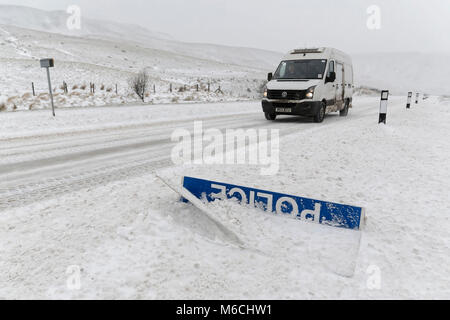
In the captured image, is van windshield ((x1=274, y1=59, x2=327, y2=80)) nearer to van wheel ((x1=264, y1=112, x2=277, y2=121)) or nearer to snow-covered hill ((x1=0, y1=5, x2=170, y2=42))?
van wheel ((x1=264, y1=112, x2=277, y2=121))

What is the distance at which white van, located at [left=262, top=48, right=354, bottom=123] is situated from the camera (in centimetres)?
998

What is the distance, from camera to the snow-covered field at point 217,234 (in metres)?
1.91

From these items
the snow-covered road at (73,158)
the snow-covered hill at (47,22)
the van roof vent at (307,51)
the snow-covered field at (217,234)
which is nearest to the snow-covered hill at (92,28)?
the snow-covered hill at (47,22)

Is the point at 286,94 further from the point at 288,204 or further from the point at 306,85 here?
the point at 288,204

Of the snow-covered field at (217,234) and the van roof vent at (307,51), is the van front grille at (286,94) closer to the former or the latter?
the van roof vent at (307,51)

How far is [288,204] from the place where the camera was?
9.60ft

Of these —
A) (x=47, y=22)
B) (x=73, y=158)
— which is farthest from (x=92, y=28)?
(x=73, y=158)

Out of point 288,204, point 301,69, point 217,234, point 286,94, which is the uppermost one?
point 301,69

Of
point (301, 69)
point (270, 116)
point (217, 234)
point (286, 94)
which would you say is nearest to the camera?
point (217, 234)

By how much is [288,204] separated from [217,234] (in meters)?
0.81

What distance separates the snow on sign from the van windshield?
28.7 ft

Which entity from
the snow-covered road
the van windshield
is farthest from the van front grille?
the snow-covered road

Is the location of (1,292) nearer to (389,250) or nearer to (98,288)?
(98,288)
